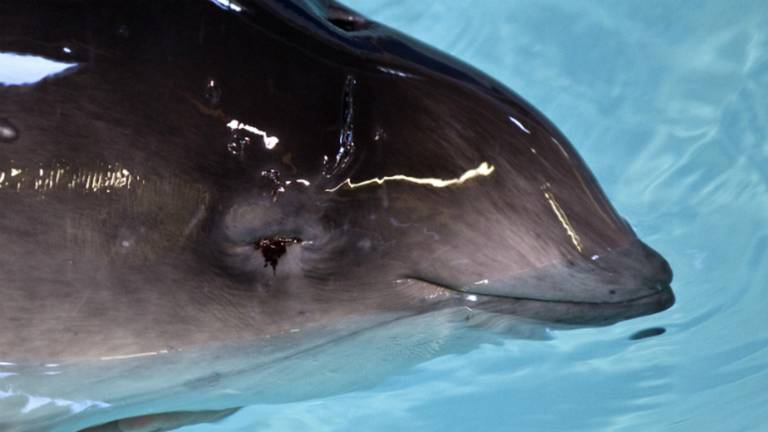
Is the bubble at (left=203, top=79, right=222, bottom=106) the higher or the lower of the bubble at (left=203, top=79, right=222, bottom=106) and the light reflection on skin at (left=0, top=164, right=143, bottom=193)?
the higher

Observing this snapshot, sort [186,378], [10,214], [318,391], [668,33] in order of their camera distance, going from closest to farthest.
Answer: [10,214] → [186,378] → [318,391] → [668,33]

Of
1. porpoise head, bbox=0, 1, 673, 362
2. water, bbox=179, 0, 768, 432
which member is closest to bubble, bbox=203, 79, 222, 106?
porpoise head, bbox=0, 1, 673, 362

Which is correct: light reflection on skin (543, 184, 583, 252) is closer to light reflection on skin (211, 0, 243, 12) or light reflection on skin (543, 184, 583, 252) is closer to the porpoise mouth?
the porpoise mouth

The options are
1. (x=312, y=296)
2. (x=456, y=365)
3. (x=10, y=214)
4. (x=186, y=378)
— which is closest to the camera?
(x=10, y=214)

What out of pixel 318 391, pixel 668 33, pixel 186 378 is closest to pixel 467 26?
pixel 668 33

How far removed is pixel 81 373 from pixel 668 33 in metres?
3.57

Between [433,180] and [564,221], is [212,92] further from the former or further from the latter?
[564,221]

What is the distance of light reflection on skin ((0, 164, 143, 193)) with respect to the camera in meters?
2.06

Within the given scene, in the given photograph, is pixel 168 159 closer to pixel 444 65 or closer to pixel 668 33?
pixel 444 65

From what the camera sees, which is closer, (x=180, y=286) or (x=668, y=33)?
(x=180, y=286)

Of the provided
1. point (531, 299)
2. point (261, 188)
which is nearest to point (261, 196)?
point (261, 188)

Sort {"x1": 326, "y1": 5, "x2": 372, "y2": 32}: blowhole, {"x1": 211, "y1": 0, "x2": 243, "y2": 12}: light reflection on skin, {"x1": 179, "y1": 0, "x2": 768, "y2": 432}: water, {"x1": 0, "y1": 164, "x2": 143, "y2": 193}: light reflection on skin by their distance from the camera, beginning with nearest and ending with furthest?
{"x1": 0, "y1": 164, "x2": 143, "y2": 193}: light reflection on skin
{"x1": 211, "y1": 0, "x2": 243, "y2": 12}: light reflection on skin
{"x1": 326, "y1": 5, "x2": 372, "y2": 32}: blowhole
{"x1": 179, "y1": 0, "x2": 768, "y2": 432}: water

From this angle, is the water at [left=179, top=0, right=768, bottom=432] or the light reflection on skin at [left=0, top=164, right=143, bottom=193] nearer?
the light reflection on skin at [left=0, top=164, right=143, bottom=193]

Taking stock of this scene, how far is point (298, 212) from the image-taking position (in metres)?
2.13
